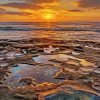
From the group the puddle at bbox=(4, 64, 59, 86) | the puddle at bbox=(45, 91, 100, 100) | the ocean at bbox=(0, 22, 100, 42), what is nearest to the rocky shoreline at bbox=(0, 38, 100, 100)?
the puddle at bbox=(4, 64, 59, 86)

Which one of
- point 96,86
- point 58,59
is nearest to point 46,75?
point 96,86

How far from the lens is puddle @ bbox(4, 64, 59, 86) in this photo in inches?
378

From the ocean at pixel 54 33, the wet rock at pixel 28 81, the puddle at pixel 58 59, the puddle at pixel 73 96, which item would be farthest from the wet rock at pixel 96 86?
the ocean at pixel 54 33

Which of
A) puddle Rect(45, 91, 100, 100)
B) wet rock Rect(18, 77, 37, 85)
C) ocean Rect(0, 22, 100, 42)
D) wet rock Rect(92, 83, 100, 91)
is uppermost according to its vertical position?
puddle Rect(45, 91, 100, 100)

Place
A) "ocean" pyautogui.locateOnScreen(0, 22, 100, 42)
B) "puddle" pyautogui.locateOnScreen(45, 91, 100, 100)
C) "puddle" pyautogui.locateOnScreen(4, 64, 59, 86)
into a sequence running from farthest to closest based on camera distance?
"ocean" pyautogui.locateOnScreen(0, 22, 100, 42) → "puddle" pyautogui.locateOnScreen(4, 64, 59, 86) → "puddle" pyautogui.locateOnScreen(45, 91, 100, 100)

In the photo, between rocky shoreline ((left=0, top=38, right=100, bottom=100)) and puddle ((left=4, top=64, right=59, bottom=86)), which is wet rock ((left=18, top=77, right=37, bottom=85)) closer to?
rocky shoreline ((left=0, top=38, right=100, bottom=100))

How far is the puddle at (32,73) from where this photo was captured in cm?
959

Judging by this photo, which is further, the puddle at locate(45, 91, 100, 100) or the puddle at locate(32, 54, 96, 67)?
the puddle at locate(32, 54, 96, 67)

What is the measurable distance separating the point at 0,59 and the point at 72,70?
4.27 meters

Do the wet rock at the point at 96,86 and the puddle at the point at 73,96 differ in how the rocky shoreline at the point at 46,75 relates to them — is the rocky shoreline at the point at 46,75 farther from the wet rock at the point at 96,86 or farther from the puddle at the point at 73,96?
the puddle at the point at 73,96

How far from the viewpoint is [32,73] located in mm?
10609

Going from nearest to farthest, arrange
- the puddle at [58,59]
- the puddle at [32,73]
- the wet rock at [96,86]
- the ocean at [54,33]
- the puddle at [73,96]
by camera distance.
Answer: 1. the puddle at [73,96]
2. the wet rock at [96,86]
3. the puddle at [32,73]
4. the puddle at [58,59]
5. the ocean at [54,33]

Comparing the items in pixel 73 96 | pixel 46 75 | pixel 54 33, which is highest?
pixel 73 96

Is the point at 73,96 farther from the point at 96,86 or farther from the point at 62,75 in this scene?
the point at 62,75
